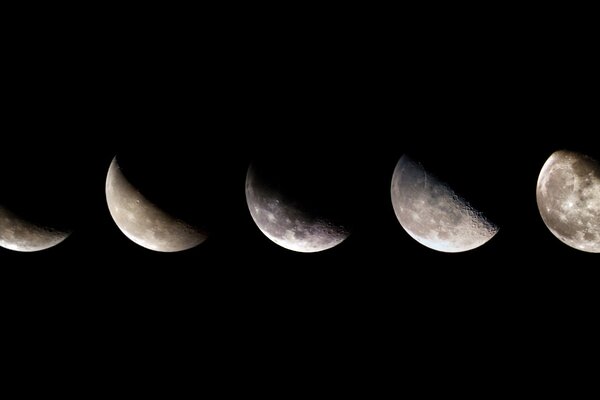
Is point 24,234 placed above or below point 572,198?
above

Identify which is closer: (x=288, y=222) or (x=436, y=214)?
(x=436, y=214)

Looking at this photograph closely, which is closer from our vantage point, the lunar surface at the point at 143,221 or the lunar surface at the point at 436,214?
the lunar surface at the point at 436,214

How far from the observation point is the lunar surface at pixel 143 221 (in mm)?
6699

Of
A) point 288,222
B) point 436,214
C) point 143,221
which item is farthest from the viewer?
point 143,221

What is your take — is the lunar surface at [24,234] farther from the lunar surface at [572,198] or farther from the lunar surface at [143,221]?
the lunar surface at [572,198]

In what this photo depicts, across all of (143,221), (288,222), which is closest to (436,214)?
(288,222)

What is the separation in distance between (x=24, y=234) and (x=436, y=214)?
5575mm

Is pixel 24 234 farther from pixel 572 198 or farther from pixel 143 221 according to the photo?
pixel 572 198

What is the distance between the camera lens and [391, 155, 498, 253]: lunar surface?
5.92m

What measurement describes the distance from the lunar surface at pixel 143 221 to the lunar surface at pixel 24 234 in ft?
3.67

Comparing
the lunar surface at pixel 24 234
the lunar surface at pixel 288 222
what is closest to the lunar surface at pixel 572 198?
the lunar surface at pixel 288 222

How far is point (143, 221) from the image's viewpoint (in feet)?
22.2

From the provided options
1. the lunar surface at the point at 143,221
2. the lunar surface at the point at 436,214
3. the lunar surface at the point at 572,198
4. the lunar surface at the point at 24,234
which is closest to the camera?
the lunar surface at the point at 572,198

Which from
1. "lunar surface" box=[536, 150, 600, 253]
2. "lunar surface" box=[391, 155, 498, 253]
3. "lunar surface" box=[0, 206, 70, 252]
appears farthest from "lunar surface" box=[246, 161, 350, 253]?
"lunar surface" box=[0, 206, 70, 252]
